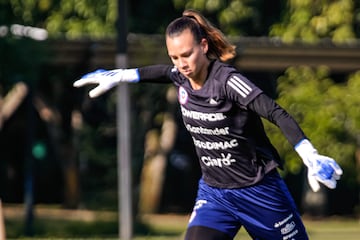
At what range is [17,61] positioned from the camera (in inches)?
640

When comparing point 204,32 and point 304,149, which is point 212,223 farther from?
point 204,32

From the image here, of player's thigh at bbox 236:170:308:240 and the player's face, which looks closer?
the player's face

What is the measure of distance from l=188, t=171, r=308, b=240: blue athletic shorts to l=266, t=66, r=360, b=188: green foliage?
1157 centimetres

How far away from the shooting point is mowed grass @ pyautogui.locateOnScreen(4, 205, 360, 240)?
15766 mm

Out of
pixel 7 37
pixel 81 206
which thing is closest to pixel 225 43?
pixel 7 37

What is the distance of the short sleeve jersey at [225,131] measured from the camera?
602cm

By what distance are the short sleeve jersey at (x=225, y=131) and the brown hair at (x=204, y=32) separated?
0.37 feet

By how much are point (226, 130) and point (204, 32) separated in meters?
0.55

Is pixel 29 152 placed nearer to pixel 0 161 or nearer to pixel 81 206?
pixel 81 206

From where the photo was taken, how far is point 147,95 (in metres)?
20.2

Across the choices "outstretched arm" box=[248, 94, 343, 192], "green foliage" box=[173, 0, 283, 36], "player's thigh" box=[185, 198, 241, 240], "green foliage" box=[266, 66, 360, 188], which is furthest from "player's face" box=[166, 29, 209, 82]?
Answer: "green foliage" box=[173, 0, 283, 36]

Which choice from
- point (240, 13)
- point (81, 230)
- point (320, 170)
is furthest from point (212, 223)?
point (240, 13)

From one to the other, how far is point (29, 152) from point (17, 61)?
95.0 inches

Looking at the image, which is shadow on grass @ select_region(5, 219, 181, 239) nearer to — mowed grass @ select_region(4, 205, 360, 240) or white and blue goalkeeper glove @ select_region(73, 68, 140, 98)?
mowed grass @ select_region(4, 205, 360, 240)
